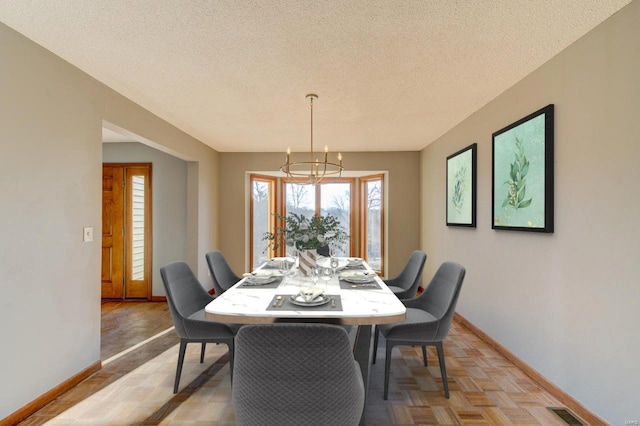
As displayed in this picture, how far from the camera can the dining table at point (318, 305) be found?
159 centimetres

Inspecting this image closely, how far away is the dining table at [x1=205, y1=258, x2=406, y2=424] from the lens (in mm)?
1592

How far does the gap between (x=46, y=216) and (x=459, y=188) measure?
374cm

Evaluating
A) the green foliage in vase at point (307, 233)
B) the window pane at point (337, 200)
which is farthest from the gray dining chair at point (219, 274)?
the window pane at point (337, 200)

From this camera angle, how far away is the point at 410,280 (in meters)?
3.06

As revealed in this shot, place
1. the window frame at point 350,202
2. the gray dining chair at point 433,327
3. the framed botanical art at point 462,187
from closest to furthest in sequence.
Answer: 1. the gray dining chair at point 433,327
2. the framed botanical art at point 462,187
3. the window frame at point 350,202

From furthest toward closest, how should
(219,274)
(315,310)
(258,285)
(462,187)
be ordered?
(462,187), (219,274), (258,285), (315,310)

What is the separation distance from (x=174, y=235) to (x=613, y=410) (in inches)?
183

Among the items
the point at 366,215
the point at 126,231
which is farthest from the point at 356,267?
the point at 126,231

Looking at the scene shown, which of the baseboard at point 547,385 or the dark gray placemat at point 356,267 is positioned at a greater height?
the dark gray placemat at point 356,267

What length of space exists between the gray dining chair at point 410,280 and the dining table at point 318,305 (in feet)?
2.37

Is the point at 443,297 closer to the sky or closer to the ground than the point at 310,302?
closer to the ground

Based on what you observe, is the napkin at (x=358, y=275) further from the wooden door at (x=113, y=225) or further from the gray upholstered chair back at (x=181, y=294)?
the wooden door at (x=113, y=225)

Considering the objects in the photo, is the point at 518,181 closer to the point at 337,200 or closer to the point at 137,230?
the point at 337,200

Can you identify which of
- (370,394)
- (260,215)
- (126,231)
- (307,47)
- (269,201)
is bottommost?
(370,394)
